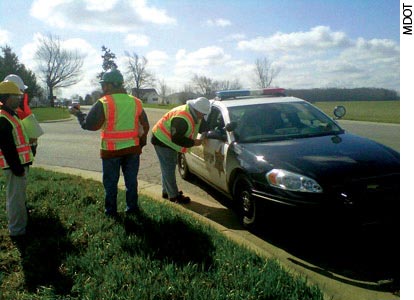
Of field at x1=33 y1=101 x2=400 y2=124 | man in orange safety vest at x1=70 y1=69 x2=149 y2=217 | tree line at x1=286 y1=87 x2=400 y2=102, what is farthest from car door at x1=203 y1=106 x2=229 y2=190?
tree line at x1=286 y1=87 x2=400 y2=102

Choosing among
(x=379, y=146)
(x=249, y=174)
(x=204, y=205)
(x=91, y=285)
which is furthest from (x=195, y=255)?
(x=379, y=146)

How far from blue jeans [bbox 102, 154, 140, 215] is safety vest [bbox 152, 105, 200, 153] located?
2.76 ft

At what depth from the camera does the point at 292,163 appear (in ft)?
12.1

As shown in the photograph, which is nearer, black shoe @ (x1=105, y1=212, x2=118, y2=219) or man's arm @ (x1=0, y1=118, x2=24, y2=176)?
man's arm @ (x1=0, y1=118, x2=24, y2=176)

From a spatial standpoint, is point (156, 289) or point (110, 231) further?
point (110, 231)

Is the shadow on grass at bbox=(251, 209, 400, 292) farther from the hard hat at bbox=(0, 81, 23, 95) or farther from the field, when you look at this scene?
the field

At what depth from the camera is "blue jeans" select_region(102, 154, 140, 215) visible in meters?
4.25

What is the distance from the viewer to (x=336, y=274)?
10.2 feet

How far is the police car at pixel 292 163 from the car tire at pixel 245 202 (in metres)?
0.01

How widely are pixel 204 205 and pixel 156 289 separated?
2.60 m

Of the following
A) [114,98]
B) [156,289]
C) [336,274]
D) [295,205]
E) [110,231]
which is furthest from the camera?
[114,98]

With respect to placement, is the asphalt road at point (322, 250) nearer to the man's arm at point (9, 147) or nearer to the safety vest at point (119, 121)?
the safety vest at point (119, 121)

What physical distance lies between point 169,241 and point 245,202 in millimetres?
1115

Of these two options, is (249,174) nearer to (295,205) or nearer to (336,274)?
(295,205)
